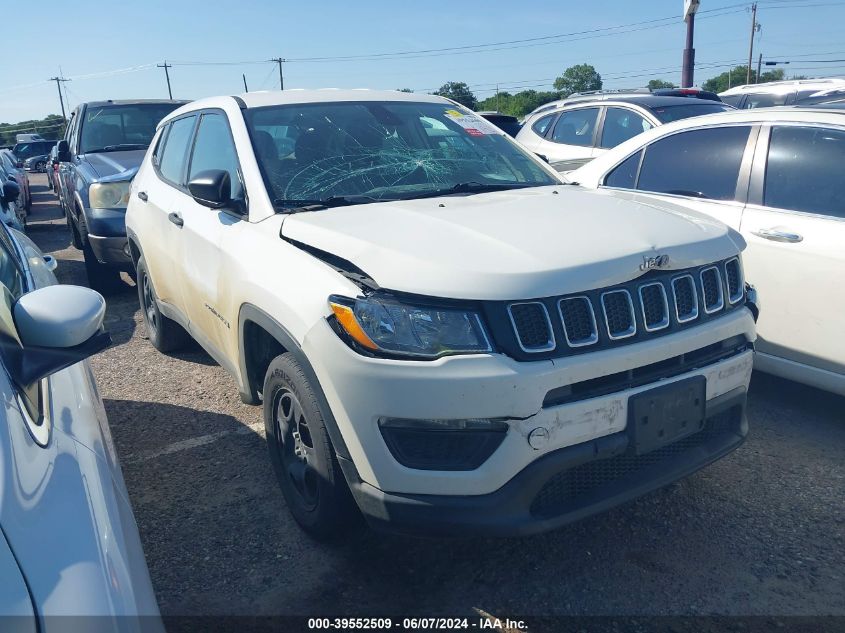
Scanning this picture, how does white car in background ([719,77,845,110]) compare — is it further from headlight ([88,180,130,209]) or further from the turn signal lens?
the turn signal lens

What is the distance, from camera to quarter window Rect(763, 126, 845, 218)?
3889mm

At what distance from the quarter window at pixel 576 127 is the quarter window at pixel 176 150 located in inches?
208

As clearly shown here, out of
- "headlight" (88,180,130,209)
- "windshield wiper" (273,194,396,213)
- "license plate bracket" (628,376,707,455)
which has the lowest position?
"license plate bracket" (628,376,707,455)

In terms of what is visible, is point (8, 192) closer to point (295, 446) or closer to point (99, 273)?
point (99, 273)

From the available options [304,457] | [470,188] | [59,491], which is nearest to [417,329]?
[304,457]

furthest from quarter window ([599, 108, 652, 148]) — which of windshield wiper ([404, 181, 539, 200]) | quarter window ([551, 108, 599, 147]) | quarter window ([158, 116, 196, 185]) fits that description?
quarter window ([158, 116, 196, 185])

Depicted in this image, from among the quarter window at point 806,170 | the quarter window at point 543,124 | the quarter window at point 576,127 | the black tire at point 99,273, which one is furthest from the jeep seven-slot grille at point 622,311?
the quarter window at point 543,124

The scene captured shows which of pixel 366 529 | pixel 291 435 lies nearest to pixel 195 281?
pixel 291 435

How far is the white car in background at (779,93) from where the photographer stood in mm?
11336

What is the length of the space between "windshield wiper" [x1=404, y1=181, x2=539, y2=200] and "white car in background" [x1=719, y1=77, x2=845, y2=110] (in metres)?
8.93

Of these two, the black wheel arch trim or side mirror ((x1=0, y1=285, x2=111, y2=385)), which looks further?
the black wheel arch trim

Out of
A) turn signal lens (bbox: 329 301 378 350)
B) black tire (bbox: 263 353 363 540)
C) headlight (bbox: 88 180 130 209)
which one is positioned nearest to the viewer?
turn signal lens (bbox: 329 301 378 350)

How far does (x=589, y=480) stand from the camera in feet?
8.29

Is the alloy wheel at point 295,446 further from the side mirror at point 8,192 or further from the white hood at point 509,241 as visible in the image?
the side mirror at point 8,192
